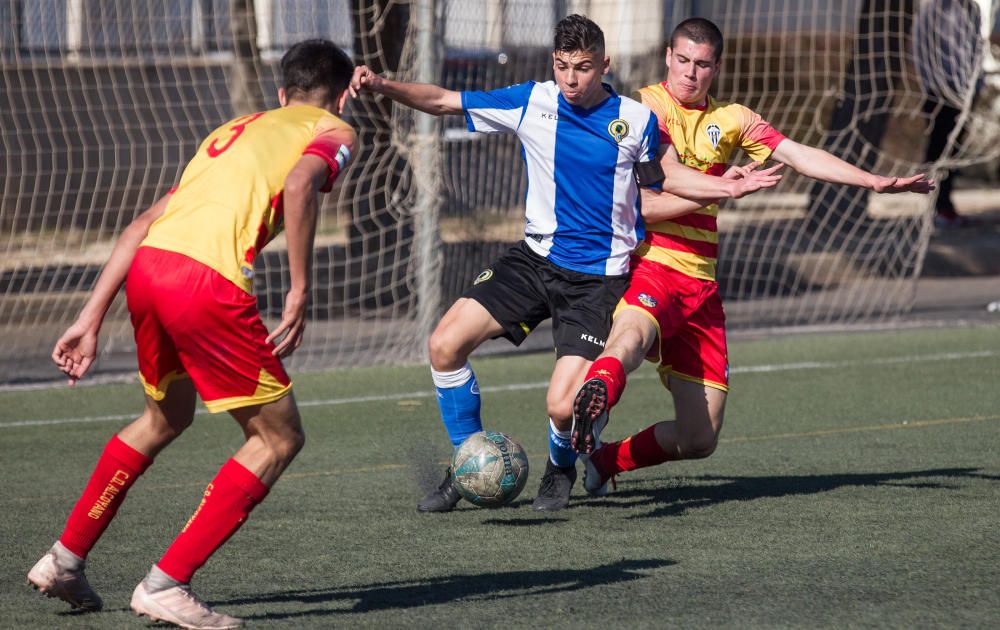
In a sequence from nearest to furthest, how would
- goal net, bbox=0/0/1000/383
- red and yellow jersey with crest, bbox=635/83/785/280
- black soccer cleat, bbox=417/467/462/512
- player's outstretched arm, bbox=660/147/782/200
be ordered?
1. player's outstretched arm, bbox=660/147/782/200
2. black soccer cleat, bbox=417/467/462/512
3. red and yellow jersey with crest, bbox=635/83/785/280
4. goal net, bbox=0/0/1000/383

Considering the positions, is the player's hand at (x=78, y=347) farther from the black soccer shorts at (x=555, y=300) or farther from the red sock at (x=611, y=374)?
the black soccer shorts at (x=555, y=300)

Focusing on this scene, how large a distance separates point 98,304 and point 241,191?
530 millimetres

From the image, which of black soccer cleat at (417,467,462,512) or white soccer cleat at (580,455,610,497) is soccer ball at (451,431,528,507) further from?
white soccer cleat at (580,455,610,497)

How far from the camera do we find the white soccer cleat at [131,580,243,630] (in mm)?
3828

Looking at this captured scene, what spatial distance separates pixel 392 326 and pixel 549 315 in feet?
19.6

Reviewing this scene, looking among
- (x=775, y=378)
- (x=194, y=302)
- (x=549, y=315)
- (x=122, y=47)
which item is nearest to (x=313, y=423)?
(x=549, y=315)

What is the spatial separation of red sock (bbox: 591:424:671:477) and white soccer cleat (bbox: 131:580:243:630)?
2.45 metres

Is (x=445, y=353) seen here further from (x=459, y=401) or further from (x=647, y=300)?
(x=647, y=300)

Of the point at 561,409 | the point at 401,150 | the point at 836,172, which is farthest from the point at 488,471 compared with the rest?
the point at 401,150

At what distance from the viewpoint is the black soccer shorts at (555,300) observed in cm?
558

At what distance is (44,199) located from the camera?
14484 mm

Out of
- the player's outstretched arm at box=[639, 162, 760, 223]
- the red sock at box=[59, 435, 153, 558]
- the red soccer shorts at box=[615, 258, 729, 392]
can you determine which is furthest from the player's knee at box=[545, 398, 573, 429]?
the red sock at box=[59, 435, 153, 558]

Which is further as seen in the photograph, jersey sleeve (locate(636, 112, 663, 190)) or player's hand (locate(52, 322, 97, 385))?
jersey sleeve (locate(636, 112, 663, 190))

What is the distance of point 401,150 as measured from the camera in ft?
34.0
